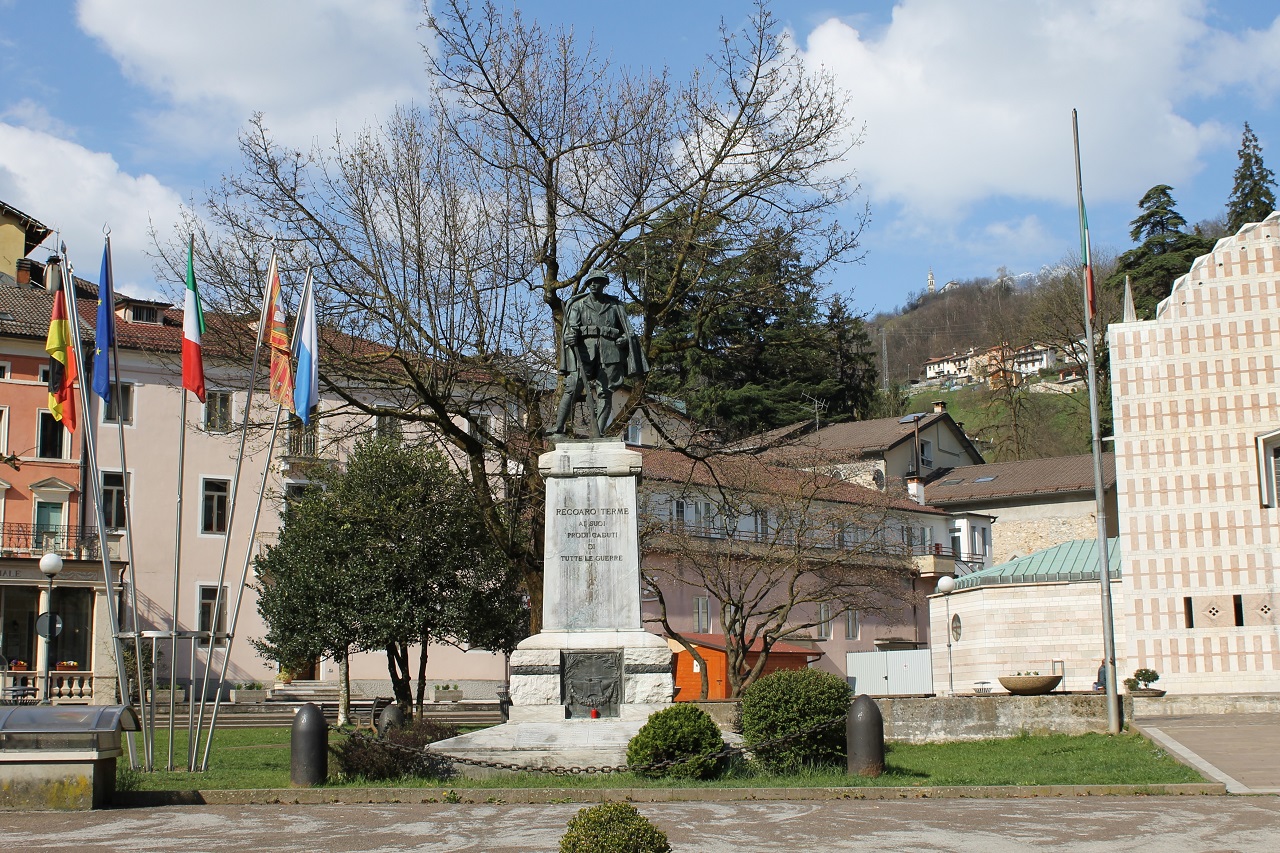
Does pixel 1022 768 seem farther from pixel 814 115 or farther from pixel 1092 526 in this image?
pixel 1092 526

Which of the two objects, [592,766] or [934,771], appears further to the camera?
[934,771]

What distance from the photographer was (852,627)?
182ft

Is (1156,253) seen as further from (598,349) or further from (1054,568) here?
(598,349)

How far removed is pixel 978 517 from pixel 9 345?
1681 inches

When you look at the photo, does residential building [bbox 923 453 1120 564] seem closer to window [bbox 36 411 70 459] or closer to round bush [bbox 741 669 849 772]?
window [bbox 36 411 70 459]

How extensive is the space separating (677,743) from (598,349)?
234 inches

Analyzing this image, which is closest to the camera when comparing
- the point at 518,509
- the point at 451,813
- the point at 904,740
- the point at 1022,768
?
the point at 451,813

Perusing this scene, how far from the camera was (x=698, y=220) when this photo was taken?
2447 centimetres

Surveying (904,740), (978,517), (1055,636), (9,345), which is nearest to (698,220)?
(904,740)

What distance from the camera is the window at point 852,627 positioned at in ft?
181

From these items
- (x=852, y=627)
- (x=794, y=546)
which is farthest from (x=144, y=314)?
(x=852, y=627)

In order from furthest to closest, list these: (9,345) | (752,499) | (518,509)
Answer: (9,345) < (752,499) < (518,509)

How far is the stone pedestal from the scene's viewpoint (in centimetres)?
1538

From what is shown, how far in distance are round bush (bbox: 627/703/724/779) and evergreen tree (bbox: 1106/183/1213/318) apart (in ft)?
160
